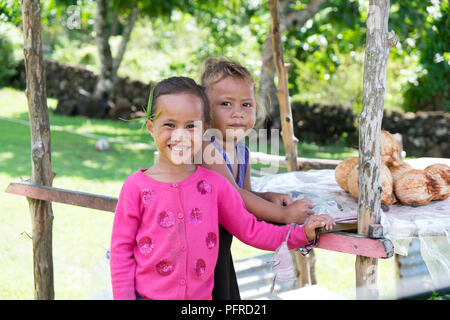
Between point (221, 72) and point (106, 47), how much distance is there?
10196 millimetres

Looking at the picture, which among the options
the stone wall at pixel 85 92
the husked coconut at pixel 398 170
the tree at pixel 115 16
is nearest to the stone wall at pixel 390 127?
the tree at pixel 115 16

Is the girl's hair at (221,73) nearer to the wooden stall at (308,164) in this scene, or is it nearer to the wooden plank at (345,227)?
the wooden stall at (308,164)

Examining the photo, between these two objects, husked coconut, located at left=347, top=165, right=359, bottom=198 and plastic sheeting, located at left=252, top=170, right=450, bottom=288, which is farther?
husked coconut, located at left=347, top=165, right=359, bottom=198

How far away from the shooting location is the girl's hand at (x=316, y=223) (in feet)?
6.04

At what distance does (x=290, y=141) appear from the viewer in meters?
3.66

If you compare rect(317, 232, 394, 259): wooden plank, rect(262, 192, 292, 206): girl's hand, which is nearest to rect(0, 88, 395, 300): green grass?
rect(262, 192, 292, 206): girl's hand

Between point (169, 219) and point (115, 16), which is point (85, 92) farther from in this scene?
point (169, 219)

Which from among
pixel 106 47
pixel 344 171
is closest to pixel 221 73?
pixel 344 171

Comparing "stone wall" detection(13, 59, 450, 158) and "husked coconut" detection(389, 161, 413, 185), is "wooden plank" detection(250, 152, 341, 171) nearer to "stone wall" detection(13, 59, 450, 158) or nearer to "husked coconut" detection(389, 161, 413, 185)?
"husked coconut" detection(389, 161, 413, 185)

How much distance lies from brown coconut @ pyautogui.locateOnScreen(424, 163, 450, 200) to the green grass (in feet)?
3.98

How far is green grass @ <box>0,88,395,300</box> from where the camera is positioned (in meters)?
4.25

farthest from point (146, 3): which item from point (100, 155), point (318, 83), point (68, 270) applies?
point (68, 270)

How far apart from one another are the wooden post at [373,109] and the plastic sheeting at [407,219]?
87mm

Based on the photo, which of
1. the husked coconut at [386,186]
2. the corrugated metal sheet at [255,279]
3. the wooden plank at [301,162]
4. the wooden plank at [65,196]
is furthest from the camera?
the corrugated metal sheet at [255,279]
